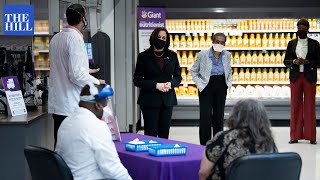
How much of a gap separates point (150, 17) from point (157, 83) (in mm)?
3936

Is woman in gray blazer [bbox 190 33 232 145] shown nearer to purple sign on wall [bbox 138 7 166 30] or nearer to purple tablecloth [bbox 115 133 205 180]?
purple sign on wall [bbox 138 7 166 30]

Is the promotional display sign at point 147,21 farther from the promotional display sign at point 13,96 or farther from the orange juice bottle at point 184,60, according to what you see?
the promotional display sign at point 13,96

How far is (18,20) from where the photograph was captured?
782cm

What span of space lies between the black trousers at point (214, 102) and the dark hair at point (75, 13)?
2967 mm

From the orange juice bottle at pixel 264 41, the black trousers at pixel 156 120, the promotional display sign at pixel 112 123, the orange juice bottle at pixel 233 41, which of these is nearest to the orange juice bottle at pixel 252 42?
the orange juice bottle at pixel 264 41

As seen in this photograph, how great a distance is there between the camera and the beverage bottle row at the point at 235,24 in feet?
39.5

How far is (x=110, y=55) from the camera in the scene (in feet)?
34.3

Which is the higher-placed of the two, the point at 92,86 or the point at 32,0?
the point at 32,0

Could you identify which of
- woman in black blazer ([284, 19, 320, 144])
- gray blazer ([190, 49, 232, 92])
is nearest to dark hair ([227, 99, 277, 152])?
gray blazer ([190, 49, 232, 92])

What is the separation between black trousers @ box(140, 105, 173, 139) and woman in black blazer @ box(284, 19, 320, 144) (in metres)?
3.05

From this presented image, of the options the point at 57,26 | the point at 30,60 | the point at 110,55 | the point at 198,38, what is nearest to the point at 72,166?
the point at 30,60

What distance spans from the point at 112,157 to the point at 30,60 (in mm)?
3064

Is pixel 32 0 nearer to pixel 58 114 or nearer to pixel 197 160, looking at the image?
pixel 58 114

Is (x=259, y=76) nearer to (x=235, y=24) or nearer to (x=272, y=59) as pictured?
(x=272, y=59)
